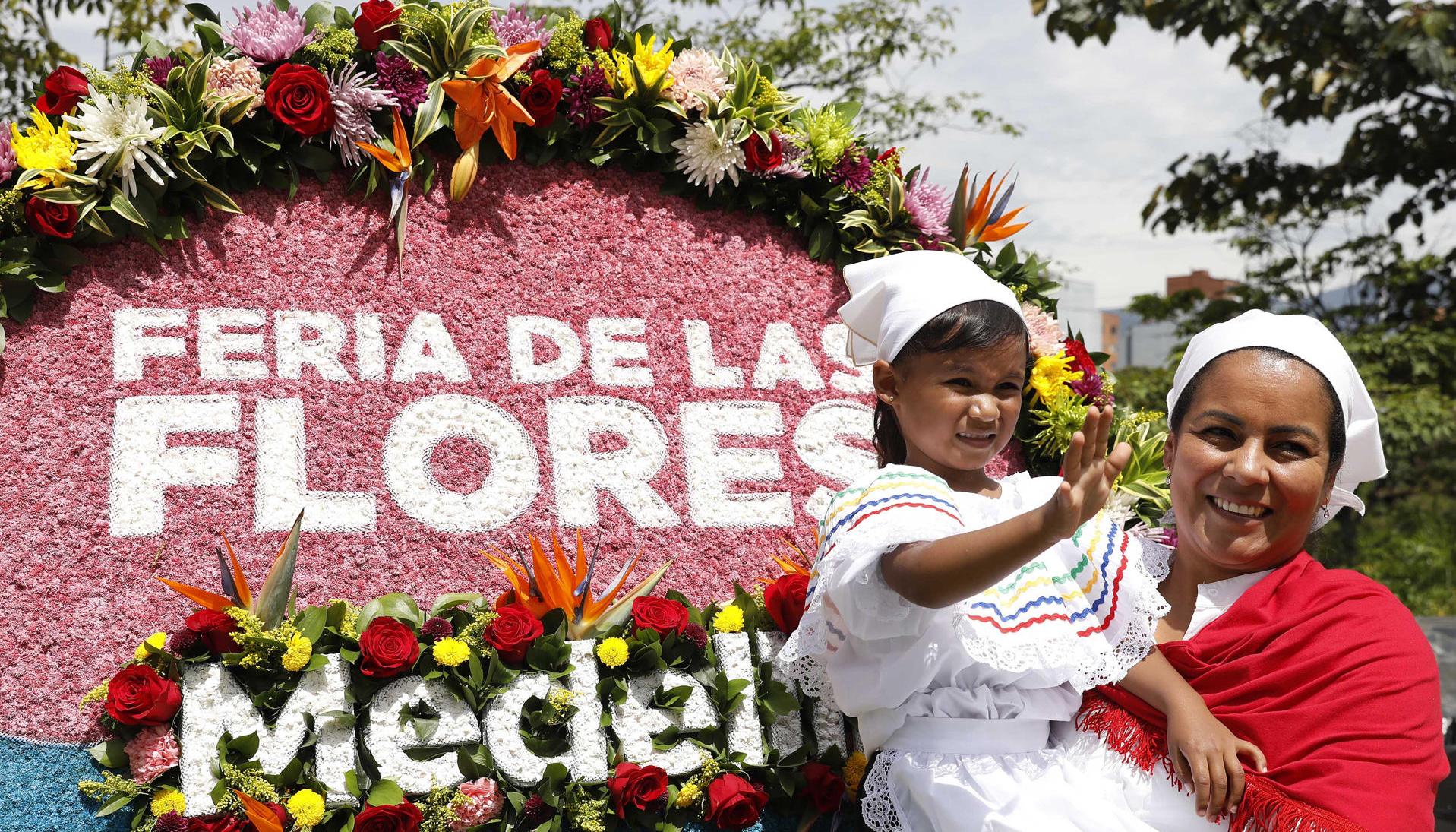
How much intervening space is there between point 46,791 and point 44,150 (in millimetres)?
1503

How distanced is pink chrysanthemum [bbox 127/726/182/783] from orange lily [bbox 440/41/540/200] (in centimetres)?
150

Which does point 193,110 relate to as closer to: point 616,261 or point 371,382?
point 371,382

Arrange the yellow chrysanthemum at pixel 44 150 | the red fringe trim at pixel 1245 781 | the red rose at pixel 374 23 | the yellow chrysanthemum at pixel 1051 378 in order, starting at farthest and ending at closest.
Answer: the yellow chrysanthemum at pixel 1051 378 → the red rose at pixel 374 23 → the yellow chrysanthemum at pixel 44 150 → the red fringe trim at pixel 1245 781

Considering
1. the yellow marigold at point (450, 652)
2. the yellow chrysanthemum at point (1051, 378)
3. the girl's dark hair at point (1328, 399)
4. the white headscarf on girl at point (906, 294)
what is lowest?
the yellow marigold at point (450, 652)

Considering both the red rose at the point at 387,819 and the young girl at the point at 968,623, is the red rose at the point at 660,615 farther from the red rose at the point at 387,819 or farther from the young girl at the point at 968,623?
the red rose at the point at 387,819

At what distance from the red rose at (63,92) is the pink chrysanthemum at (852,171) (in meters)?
2.01

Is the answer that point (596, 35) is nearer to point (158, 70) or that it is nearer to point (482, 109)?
point (482, 109)

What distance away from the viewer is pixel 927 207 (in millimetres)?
3627

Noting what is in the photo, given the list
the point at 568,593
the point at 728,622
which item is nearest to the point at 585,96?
the point at 568,593

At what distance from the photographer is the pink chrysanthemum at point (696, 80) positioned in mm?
3383

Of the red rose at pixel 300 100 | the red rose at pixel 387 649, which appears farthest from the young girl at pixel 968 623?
the red rose at pixel 300 100

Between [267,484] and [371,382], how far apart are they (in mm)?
359

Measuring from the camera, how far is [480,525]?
301 cm

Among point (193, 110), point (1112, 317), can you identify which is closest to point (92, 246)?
point (193, 110)
